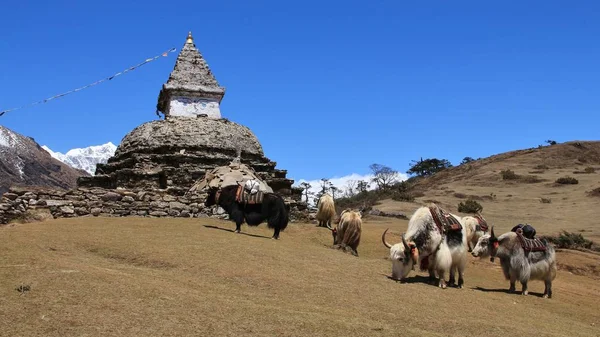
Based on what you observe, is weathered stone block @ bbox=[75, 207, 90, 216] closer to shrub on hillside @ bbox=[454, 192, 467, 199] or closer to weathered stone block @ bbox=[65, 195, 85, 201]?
weathered stone block @ bbox=[65, 195, 85, 201]

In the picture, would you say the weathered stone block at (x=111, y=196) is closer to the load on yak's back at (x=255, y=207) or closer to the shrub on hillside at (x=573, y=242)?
the load on yak's back at (x=255, y=207)

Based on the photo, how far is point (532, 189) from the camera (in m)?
49.5

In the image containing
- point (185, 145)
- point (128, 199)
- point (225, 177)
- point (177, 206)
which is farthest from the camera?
point (185, 145)

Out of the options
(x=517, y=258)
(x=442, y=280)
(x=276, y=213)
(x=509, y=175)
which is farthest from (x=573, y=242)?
(x=509, y=175)

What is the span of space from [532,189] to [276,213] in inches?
1483

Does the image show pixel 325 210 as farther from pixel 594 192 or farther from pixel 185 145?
pixel 594 192

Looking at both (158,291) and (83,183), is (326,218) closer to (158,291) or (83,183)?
(83,183)

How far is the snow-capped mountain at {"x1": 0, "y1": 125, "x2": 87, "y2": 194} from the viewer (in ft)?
174

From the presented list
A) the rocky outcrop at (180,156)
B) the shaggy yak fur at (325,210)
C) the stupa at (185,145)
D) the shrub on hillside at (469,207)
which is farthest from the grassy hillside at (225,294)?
the shrub on hillside at (469,207)

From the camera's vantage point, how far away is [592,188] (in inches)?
1838

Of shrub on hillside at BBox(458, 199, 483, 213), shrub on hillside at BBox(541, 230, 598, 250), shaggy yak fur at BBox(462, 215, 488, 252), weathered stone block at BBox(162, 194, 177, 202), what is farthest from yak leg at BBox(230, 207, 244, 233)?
shrub on hillside at BBox(458, 199, 483, 213)

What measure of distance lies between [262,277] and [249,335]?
356 centimetres

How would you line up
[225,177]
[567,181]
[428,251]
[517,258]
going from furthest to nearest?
[567,181] → [225,177] → [517,258] → [428,251]

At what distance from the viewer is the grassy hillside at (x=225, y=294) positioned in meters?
7.09
